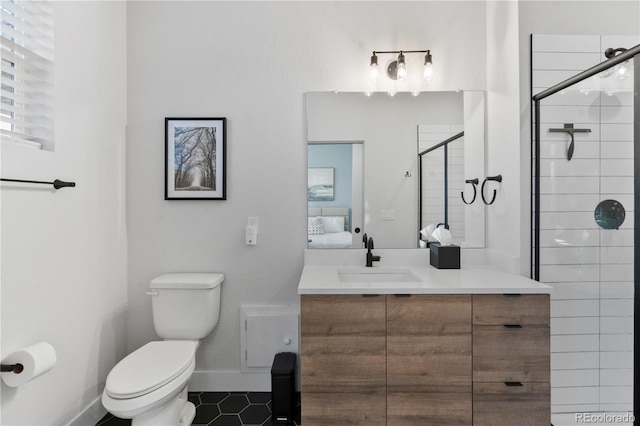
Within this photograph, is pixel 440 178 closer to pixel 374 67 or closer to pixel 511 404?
pixel 374 67

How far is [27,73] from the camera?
61.8 inches

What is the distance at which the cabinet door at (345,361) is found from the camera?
1586mm

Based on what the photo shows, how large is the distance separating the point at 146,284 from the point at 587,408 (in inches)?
106

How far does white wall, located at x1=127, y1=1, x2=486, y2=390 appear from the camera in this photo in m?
2.20

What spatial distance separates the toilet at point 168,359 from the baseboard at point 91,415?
0.38m

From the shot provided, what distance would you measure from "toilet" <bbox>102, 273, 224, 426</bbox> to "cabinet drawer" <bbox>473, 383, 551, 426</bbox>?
139cm

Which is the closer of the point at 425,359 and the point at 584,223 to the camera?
the point at 425,359

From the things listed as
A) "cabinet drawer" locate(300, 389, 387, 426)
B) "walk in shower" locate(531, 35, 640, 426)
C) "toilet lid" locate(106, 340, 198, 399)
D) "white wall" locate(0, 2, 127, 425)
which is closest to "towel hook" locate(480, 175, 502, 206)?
"walk in shower" locate(531, 35, 640, 426)

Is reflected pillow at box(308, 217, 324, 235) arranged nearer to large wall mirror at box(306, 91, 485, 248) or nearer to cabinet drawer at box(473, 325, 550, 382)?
large wall mirror at box(306, 91, 485, 248)

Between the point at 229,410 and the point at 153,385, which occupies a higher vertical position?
the point at 153,385

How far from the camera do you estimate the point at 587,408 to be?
6.15ft

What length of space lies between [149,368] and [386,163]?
1.70 meters

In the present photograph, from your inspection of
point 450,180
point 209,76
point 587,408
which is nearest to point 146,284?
point 209,76

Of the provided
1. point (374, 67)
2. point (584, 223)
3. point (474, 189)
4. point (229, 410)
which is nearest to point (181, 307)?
point (229, 410)
